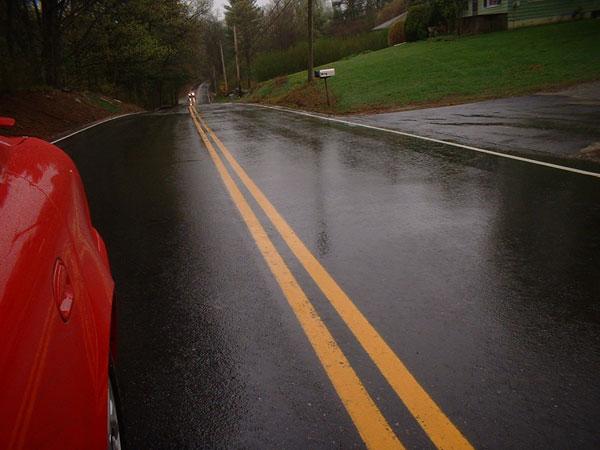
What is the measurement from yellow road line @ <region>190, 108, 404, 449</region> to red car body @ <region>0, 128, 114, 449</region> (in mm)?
Answer: 1252

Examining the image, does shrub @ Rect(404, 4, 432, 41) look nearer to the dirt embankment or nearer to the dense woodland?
the dense woodland

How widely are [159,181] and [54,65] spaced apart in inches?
1047

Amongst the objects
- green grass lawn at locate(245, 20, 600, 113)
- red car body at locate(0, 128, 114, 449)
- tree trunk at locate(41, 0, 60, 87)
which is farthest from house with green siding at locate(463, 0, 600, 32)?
red car body at locate(0, 128, 114, 449)

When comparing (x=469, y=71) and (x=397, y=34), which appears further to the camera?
(x=397, y=34)

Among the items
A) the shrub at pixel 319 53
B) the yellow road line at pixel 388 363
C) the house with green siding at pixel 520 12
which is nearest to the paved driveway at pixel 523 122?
the yellow road line at pixel 388 363

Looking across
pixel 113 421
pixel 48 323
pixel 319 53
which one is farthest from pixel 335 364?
pixel 319 53

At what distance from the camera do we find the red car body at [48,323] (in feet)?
4.39

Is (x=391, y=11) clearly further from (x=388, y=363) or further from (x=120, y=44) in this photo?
(x=388, y=363)

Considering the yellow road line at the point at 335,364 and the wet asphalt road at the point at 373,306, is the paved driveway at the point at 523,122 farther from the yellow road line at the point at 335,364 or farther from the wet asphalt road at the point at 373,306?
the yellow road line at the point at 335,364

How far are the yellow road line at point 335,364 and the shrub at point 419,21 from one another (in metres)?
41.6

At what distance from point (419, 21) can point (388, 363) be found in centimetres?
4398

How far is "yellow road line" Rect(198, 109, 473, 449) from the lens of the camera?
243cm

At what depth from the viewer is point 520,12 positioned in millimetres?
35250

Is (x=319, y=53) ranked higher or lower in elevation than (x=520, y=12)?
lower
